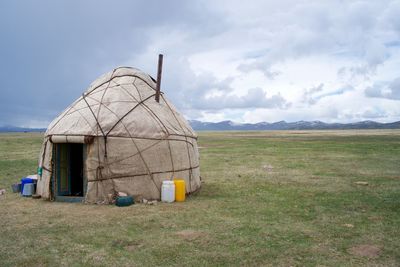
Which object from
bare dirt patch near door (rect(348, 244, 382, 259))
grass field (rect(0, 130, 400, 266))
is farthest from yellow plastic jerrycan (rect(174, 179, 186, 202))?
bare dirt patch near door (rect(348, 244, 382, 259))

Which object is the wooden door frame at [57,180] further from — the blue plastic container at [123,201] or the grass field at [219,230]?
the blue plastic container at [123,201]

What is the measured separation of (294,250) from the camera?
6.57 meters

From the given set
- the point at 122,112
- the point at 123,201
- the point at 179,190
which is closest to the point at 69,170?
the point at 122,112

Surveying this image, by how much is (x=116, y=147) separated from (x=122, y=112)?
1.09m

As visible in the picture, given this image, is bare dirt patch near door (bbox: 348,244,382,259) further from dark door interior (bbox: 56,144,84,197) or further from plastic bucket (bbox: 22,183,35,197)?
plastic bucket (bbox: 22,183,35,197)

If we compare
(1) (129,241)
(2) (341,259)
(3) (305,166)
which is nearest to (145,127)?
(1) (129,241)

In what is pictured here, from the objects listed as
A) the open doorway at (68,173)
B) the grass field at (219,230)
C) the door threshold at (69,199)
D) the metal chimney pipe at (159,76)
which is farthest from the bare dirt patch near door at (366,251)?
the metal chimney pipe at (159,76)

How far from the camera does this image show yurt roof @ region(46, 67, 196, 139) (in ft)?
34.3

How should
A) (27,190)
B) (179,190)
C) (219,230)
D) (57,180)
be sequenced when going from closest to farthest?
(219,230) < (179,190) < (57,180) < (27,190)

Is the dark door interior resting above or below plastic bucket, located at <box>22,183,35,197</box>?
above

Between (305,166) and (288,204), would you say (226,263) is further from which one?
(305,166)

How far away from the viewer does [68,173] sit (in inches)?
461

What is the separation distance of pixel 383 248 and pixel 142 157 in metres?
6.16

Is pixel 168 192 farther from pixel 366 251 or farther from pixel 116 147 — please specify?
pixel 366 251
